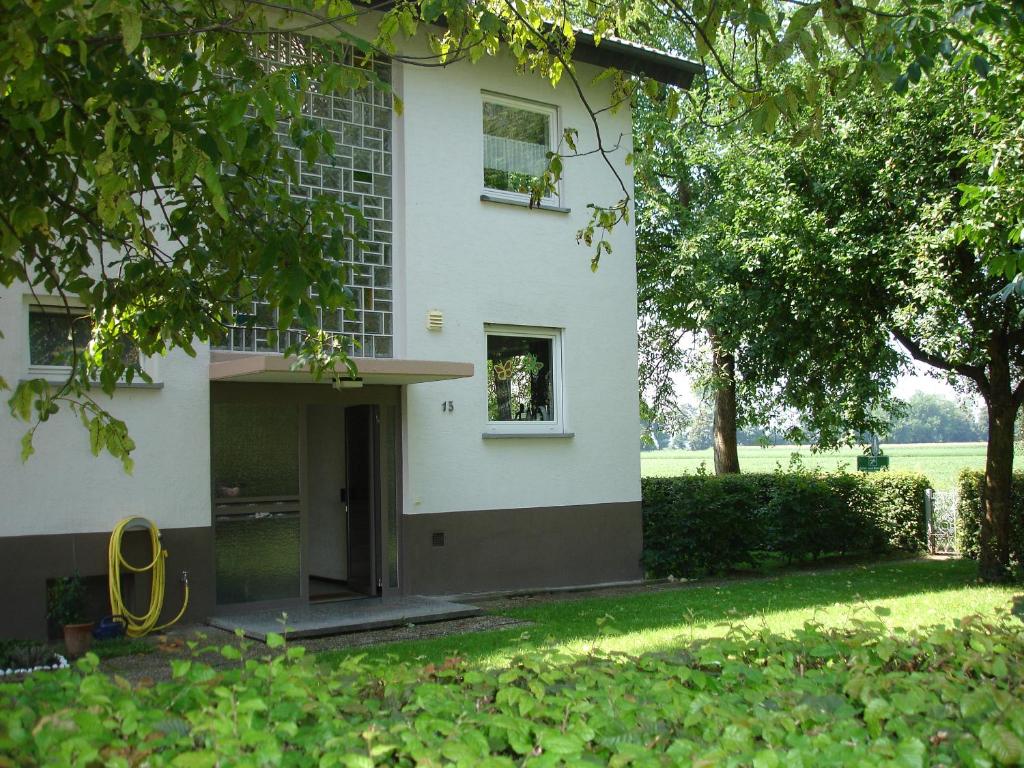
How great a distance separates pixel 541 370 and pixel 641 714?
10568 millimetres

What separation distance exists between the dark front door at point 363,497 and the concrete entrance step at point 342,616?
0.67 meters

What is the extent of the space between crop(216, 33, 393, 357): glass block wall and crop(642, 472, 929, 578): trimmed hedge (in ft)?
16.8

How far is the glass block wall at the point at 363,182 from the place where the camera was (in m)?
11.9

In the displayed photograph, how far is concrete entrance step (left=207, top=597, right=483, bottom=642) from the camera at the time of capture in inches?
396

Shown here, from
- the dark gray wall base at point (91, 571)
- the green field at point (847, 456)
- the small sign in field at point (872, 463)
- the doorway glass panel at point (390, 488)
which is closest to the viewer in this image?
the dark gray wall base at point (91, 571)

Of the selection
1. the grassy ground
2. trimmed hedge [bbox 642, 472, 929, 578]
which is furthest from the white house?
the grassy ground

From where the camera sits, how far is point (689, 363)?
26812 millimetres

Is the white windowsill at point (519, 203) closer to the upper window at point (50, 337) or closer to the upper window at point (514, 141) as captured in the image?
the upper window at point (514, 141)

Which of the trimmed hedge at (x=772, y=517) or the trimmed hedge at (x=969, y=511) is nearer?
the trimmed hedge at (x=772, y=517)

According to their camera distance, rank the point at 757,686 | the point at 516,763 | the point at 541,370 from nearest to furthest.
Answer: the point at 516,763 < the point at 757,686 < the point at 541,370

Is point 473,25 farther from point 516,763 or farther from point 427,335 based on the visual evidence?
point 427,335

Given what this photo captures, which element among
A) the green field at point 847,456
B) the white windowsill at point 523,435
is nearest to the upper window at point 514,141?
the white windowsill at point 523,435

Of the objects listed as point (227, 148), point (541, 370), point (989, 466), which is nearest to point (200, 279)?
point (227, 148)

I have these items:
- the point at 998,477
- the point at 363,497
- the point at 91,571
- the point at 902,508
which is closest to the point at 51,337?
the point at 91,571
